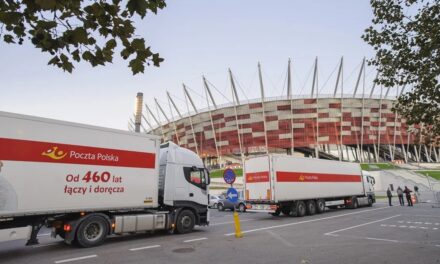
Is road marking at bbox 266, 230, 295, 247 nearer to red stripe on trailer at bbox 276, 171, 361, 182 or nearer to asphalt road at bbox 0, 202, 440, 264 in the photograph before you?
asphalt road at bbox 0, 202, 440, 264

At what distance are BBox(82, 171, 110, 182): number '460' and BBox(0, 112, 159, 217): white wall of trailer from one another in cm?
5

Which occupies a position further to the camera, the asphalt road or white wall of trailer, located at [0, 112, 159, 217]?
white wall of trailer, located at [0, 112, 159, 217]

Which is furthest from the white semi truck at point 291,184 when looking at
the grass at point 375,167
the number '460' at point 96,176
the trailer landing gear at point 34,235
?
the grass at point 375,167

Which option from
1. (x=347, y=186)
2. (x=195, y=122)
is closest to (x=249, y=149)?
(x=195, y=122)

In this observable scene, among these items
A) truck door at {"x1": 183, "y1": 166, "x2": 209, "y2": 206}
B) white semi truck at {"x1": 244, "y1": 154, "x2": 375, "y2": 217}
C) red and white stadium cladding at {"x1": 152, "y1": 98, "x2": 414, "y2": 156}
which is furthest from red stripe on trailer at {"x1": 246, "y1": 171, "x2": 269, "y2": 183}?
red and white stadium cladding at {"x1": 152, "y1": 98, "x2": 414, "y2": 156}

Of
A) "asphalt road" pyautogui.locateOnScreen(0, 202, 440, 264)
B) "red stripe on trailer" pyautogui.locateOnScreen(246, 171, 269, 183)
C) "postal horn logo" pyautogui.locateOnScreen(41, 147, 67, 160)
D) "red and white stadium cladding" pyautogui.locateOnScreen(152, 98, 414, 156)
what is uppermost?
"red and white stadium cladding" pyautogui.locateOnScreen(152, 98, 414, 156)

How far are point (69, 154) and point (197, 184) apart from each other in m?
5.75

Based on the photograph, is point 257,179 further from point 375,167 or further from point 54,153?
point 375,167

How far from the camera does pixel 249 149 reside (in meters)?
76.8

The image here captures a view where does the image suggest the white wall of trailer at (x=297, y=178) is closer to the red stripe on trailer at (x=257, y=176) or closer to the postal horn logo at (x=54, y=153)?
the red stripe on trailer at (x=257, y=176)

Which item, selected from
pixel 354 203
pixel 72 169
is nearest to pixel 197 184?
pixel 72 169

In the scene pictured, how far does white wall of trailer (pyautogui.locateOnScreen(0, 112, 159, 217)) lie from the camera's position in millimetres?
8367

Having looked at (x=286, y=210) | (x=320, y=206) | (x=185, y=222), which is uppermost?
(x=320, y=206)

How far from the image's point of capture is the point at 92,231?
391 inches
